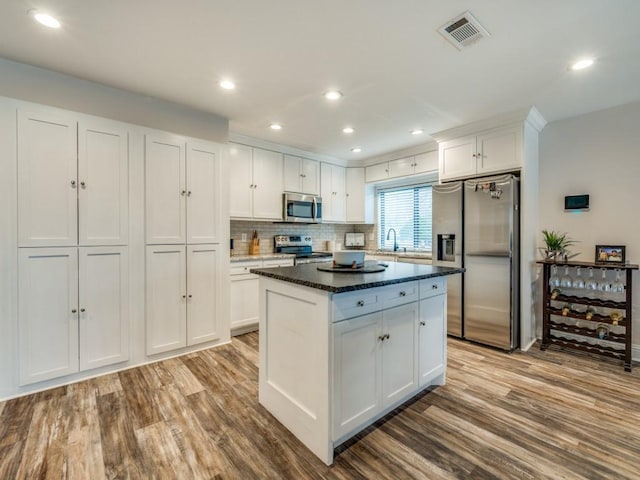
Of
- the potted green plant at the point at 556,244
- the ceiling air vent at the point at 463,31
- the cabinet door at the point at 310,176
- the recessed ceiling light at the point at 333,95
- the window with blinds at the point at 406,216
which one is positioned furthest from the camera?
the window with blinds at the point at 406,216

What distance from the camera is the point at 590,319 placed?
118 inches

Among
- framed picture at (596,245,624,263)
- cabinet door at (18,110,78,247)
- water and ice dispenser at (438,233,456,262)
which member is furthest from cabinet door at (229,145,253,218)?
framed picture at (596,245,624,263)

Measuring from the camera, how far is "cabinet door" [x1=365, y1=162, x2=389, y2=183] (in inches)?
195

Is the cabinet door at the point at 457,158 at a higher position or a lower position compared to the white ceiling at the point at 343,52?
lower

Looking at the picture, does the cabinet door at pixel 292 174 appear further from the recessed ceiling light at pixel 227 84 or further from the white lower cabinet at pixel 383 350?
the white lower cabinet at pixel 383 350

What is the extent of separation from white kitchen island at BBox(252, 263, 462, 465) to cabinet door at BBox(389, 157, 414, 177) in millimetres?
2659

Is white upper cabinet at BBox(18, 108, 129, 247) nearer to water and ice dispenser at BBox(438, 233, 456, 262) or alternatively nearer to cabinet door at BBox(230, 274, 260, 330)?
cabinet door at BBox(230, 274, 260, 330)

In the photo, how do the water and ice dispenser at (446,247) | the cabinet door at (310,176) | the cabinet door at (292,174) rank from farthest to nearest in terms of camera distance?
the cabinet door at (310,176), the cabinet door at (292,174), the water and ice dispenser at (446,247)

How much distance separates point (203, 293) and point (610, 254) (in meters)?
4.11

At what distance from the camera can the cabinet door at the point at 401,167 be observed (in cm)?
457

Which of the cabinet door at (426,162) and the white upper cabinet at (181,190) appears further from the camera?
the cabinet door at (426,162)

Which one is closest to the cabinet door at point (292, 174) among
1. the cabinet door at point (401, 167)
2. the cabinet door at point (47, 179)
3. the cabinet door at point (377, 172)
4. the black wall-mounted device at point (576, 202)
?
the cabinet door at point (377, 172)

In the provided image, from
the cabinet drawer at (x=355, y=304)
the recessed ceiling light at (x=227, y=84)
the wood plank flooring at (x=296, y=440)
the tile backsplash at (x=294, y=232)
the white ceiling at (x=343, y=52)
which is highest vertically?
the recessed ceiling light at (x=227, y=84)

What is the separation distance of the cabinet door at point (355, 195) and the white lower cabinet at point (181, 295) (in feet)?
8.86
